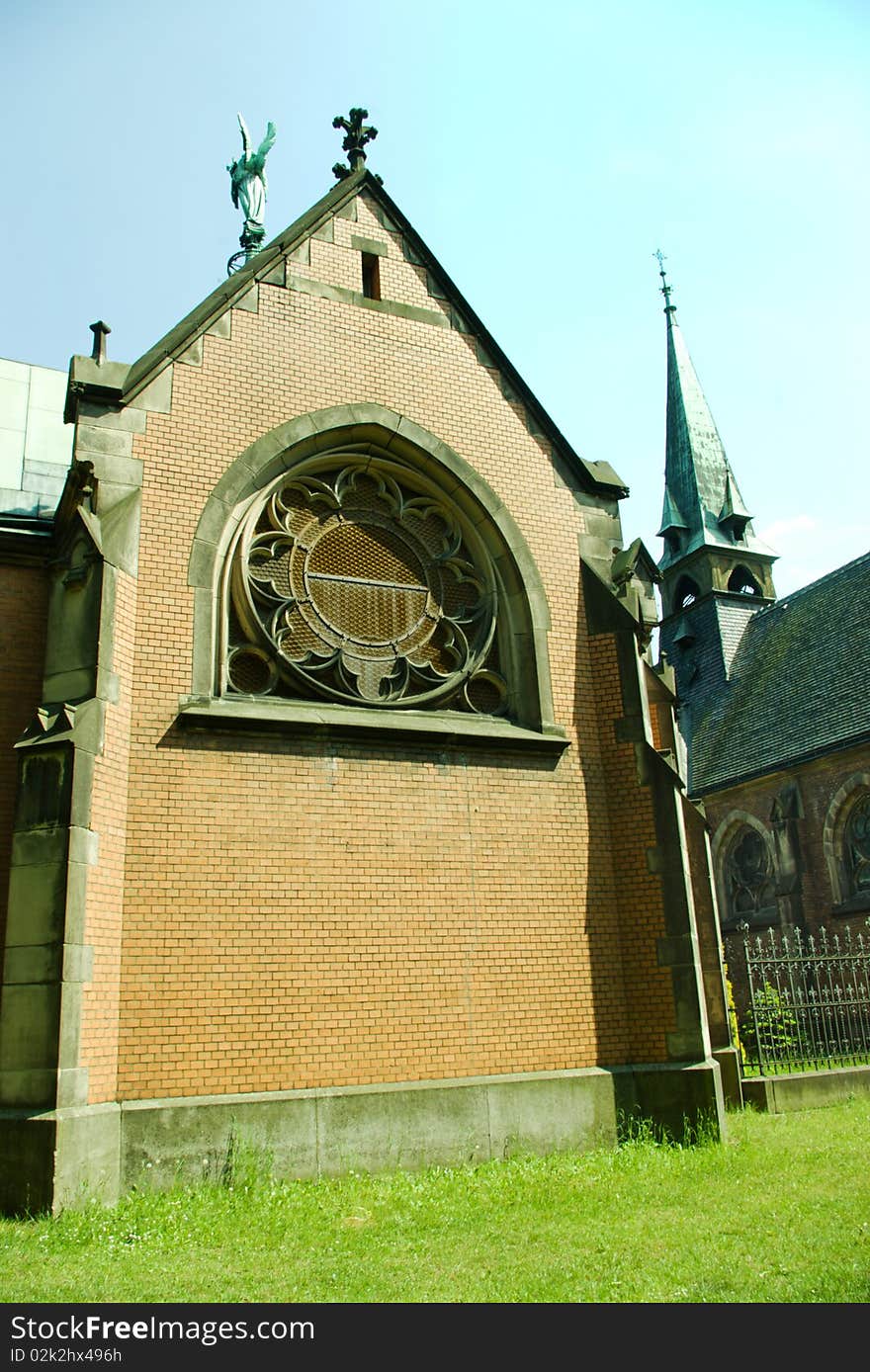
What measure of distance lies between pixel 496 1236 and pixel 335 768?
4.20 metres

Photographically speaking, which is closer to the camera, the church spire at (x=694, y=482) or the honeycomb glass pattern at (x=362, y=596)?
the honeycomb glass pattern at (x=362, y=596)

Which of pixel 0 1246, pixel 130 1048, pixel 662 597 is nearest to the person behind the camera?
pixel 0 1246

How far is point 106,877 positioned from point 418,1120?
3.31m

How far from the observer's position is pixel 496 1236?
661 centimetres

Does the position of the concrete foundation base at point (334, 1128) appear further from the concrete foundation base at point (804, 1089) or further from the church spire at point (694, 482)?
the church spire at point (694, 482)

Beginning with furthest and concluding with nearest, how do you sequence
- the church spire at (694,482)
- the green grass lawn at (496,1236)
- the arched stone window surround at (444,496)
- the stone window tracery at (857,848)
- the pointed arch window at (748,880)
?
the church spire at (694,482)
the pointed arch window at (748,880)
the stone window tracery at (857,848)
the arched stone window surround at (444,496)
the green grass lawn at (496,1236)

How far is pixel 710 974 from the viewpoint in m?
11.2

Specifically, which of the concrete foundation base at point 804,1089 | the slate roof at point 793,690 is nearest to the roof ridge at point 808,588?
the slate roof at point 793,690

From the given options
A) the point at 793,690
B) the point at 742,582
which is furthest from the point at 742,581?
the point at 793,690

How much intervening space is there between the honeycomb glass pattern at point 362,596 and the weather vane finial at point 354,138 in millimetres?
3677

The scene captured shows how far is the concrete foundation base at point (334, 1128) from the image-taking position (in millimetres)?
7246

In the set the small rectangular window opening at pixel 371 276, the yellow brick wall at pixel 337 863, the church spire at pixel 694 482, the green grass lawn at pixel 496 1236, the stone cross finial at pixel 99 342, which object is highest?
the church spire at pixel 694 482
